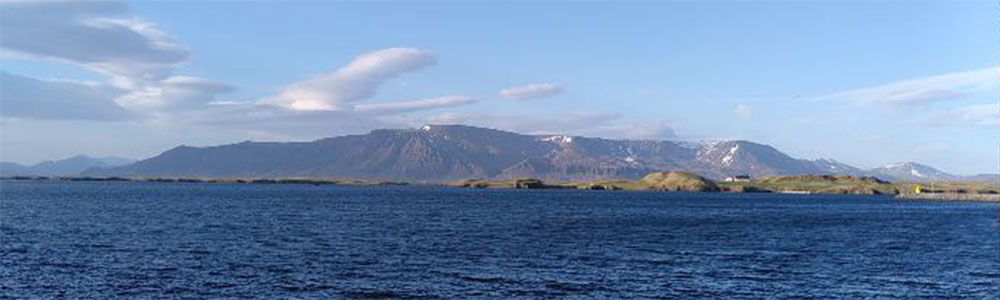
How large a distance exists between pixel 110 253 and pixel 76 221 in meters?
46.8

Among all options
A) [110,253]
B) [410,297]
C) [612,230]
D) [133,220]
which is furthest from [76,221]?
[410,297]

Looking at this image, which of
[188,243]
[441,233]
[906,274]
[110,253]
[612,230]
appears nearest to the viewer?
[906,274]

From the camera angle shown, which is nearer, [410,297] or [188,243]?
[410,297]

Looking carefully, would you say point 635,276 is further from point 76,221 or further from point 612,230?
point 76,221

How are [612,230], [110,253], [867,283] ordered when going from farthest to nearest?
[612,230] < [110,253] < [867,283]

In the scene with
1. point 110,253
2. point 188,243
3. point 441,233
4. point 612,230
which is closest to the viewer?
point 110,253

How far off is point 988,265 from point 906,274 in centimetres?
1206

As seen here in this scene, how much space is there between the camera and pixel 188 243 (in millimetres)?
85375

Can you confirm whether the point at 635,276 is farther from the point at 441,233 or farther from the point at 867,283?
the point at 441,233

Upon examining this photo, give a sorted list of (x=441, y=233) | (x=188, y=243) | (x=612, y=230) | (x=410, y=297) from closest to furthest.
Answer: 1. (x=410, y=297)
2. (x=188, y=243)
3. (x=441, y=233)
4. (x=612, y=230)

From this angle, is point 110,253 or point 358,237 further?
point 358,237

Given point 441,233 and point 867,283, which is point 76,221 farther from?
point 867,283

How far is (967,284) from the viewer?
63.3 metres

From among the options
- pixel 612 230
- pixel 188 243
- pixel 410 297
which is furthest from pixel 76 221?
pixel 410 297
